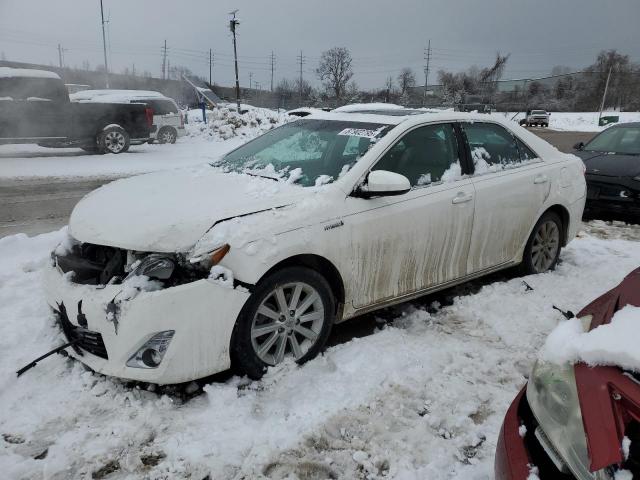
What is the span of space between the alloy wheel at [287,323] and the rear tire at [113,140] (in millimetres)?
12662

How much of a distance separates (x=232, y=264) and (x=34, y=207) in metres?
6.53

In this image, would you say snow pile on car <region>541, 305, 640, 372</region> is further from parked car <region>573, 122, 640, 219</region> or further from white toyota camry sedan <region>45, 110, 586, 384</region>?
parked car <region>573, 122, 640, 219</region>

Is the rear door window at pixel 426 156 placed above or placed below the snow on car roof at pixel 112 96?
below

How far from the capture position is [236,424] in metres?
2.58

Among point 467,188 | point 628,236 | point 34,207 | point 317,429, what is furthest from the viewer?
point 34,207

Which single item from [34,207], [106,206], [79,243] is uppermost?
[106,206]

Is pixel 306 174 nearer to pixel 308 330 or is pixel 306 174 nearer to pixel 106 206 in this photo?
pixel 308 330

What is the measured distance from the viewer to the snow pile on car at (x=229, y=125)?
20.6 m

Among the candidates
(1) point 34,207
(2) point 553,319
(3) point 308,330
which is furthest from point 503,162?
(1) point 34,207

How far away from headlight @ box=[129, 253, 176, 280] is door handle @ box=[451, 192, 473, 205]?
6.84ft

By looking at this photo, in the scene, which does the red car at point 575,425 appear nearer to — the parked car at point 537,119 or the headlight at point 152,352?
the headlight at point 152,352

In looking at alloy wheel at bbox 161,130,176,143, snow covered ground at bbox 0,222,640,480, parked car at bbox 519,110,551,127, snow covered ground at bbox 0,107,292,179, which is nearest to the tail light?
snow covered ground at bbox 0,107,292,179

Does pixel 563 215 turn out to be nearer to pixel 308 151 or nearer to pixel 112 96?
pixel 308 151

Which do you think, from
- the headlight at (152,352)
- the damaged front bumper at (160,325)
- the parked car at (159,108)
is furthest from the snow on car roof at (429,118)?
the parked car at (159,108)
